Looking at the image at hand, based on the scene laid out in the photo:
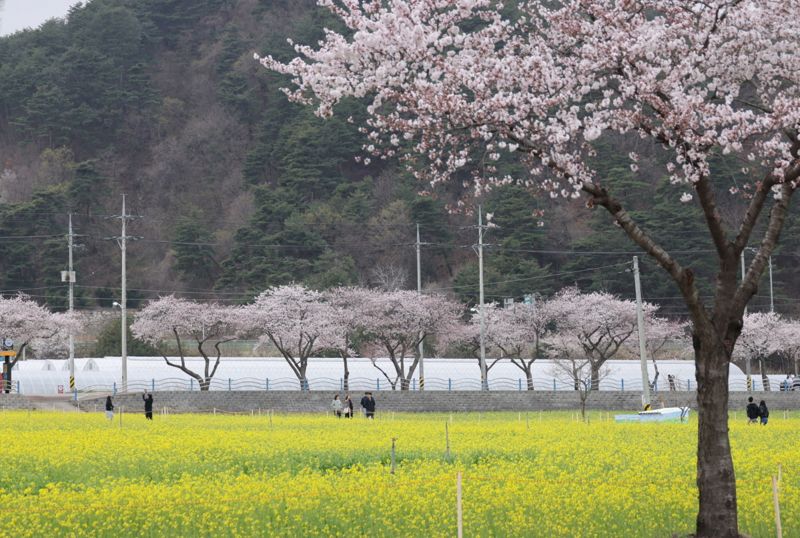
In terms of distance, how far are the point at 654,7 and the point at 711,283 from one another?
66.5 metres

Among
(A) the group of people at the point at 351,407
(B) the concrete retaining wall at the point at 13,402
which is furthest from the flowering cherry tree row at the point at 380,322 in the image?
(A) the group of people at the point at 351,407

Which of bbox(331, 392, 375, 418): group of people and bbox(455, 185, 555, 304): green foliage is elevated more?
bbox(455, 185, 555, 304): green foliage

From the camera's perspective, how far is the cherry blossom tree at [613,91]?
1331 centimetres

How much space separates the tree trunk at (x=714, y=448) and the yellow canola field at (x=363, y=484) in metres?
1.01

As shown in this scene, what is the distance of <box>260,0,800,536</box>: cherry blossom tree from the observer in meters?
13.3

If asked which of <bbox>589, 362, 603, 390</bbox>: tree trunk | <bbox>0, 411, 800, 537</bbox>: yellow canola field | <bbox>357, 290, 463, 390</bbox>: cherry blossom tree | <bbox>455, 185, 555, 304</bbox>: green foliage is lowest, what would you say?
<bbox>0, 411, 800, 537</bbox>: yellow canola field

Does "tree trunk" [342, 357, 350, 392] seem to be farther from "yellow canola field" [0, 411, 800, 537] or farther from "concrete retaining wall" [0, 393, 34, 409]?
"yellow canola field" [0, 411, 800, 537]

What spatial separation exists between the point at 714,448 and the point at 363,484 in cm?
654

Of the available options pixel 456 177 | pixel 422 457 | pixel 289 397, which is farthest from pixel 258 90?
pixel 422 457

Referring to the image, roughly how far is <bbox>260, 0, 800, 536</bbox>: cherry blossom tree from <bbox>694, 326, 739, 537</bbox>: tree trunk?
1 cm

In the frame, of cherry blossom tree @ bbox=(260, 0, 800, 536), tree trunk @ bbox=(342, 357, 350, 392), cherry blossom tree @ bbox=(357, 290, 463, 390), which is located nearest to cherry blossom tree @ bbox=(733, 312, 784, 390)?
cherry blossom tree @ bbox=(357, 290, 463, 390)

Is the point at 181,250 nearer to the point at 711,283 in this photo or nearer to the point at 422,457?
the point at 711,283

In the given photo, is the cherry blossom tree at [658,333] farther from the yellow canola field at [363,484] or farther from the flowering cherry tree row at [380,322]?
the yellow canola field at [363,484]

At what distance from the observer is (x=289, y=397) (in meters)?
57.1
